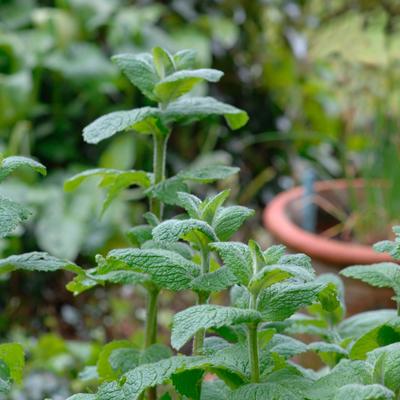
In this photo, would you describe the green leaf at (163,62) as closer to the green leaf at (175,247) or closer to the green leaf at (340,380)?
the green leaf at (175,247)

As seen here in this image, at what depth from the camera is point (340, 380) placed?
0.38 meters

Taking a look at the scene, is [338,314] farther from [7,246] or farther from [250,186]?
[250,186]

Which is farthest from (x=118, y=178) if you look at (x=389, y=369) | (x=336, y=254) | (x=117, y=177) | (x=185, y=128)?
(x=185, y=128)

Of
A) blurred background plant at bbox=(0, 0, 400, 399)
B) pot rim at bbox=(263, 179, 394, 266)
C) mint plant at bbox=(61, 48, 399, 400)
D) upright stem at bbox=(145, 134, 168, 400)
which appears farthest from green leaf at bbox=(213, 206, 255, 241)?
blurred background plant at bbox=(0, 0, 400, 399)

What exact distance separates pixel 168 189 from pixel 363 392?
8.2 inches

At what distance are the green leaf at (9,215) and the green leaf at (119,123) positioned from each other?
0.08 meters

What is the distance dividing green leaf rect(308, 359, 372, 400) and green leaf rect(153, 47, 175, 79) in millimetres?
237

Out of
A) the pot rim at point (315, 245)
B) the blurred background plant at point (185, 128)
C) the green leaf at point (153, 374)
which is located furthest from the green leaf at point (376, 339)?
the blurred background plant at point (185, 128)

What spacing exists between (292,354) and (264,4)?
1808mm

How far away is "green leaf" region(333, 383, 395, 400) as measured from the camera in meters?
0.34

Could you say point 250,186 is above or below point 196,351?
above

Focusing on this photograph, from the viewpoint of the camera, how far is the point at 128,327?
178 cm

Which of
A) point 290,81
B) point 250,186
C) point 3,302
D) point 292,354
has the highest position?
point 290,81

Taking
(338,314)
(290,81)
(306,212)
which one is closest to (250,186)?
(290,81)
